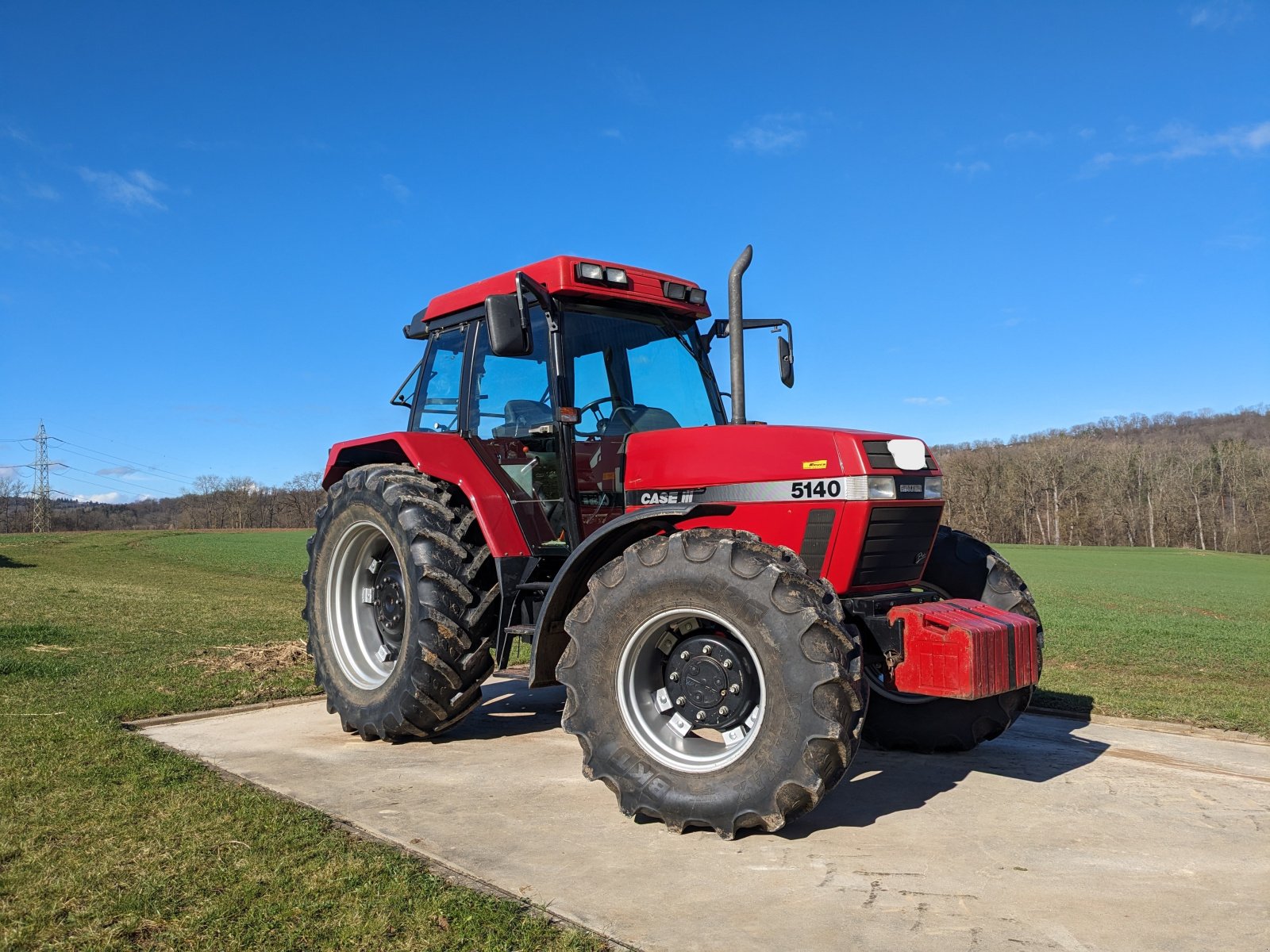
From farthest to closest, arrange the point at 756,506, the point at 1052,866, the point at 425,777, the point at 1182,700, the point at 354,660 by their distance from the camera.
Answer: the point at 1182,700 → the point at 354,660 → the point at 425,777 → the point at 756,506 → the point at 1052,866

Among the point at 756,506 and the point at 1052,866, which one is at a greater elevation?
the point at 756,506

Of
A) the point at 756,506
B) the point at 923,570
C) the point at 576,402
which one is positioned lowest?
the point at 923,570

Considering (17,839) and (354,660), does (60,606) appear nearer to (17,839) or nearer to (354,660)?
(354,660)

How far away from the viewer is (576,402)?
5641mm

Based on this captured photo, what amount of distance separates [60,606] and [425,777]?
12.5 meters

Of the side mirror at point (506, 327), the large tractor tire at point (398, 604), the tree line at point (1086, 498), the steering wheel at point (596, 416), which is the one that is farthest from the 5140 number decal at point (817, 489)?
the tree line at point (1086, 498)

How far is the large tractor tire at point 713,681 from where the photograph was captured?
3838 millimetres

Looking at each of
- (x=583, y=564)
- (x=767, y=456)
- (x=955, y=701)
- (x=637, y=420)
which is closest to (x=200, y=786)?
(x=583, y=564)

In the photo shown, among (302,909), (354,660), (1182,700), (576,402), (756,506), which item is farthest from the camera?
(1182,700)

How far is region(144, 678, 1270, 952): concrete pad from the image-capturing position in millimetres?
3232

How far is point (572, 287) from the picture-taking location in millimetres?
5555

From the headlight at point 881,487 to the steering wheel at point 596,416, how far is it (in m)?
1.80

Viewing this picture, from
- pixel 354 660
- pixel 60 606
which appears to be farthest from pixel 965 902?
pixel 60 606

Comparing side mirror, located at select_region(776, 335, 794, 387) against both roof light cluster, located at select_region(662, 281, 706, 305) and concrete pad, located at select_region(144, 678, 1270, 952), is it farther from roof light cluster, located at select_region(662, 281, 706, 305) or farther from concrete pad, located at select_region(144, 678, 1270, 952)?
concrete pad, located at select_region(144, 678, 1270, 952)
